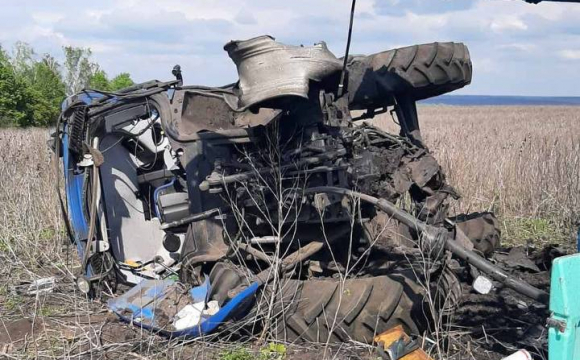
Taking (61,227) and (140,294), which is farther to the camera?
(61,227)

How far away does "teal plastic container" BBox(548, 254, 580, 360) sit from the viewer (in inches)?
91.2

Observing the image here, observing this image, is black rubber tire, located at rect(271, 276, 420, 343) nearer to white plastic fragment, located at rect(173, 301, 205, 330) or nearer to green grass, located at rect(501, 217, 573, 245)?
white plastic fragment, located at rect(173, 301, 205, 330)

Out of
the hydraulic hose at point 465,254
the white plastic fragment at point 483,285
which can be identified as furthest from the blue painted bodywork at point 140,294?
the white plastic fragment at point 483,285

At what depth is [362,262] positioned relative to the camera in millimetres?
4688

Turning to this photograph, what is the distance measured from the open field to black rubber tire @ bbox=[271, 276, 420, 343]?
6.9 inches

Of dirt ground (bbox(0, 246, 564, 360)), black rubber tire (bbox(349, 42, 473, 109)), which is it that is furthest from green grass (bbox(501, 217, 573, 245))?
black rubber tire (bbox(349, 42, 473, 109))

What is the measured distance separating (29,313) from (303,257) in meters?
2.15

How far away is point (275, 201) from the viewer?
4297mm

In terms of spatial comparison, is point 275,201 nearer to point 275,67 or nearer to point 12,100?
point 275,67

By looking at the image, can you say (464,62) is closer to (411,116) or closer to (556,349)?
(411,116)

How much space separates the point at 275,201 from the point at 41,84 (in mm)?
38630

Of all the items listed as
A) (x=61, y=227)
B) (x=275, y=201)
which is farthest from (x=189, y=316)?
(x=61, y=227)

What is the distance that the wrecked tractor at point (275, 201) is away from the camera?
3.87 meters

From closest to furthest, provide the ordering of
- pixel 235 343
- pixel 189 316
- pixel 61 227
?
1. pixel 235 343
2. pixel 189 316
3. pixel 61 227
